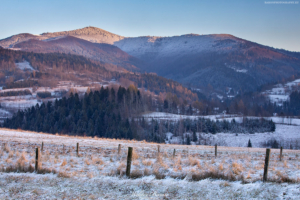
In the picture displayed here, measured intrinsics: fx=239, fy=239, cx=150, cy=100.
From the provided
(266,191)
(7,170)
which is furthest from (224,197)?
(7,170)

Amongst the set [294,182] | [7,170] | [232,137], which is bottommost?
[232,137]

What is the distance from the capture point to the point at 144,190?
1044cm

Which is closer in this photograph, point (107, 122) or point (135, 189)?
point (135, 189)

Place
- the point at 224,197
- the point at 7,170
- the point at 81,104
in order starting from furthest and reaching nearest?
1. the point at 81,104
2. the point at 7,170
3. the point at 224,197

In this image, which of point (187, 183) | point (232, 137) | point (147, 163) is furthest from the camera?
point (232, 137)

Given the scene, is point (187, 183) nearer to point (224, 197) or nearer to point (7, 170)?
point (224, 197)

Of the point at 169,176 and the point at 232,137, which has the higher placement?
the point at 169,176

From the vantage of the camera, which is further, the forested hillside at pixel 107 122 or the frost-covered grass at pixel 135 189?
the forested hillside at pixel 107 122

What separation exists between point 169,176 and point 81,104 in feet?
351

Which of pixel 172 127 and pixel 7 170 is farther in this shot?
pixel 172 127

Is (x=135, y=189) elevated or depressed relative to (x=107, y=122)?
elevated

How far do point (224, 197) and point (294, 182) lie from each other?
3.72 metres

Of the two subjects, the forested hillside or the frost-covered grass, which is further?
the forested hillside

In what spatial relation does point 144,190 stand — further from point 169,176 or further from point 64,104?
point 64,104
